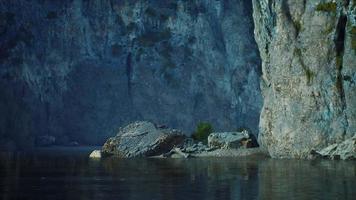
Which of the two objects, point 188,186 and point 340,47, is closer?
point 188,186

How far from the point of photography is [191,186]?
168ft

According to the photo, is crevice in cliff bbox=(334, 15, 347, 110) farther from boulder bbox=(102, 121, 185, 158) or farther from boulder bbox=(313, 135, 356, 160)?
boulder bbox=(102, 121, 185, 158)

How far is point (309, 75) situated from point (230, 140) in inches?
899

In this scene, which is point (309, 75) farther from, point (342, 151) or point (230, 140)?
point (230, 140)

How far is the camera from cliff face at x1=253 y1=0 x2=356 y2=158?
101750mm

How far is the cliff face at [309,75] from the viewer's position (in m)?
102

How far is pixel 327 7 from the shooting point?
106 meters

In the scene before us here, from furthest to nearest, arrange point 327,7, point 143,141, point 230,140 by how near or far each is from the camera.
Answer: point 143,141
point 230,140
point 327,7

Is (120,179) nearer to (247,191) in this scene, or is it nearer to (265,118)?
(247,191)

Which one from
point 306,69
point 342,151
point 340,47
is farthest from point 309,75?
point 342,151

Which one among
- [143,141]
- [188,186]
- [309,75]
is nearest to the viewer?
[188,186]

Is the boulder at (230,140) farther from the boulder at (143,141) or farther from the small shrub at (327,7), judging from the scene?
the small shrub at (327,7)

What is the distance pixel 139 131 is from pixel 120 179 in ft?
224

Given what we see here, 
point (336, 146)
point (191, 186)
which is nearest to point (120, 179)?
point (191, 186)
